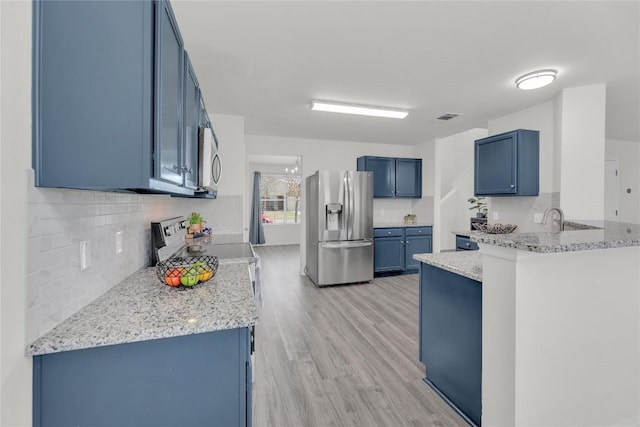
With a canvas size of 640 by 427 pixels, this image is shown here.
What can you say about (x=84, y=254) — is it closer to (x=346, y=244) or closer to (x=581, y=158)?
(x=346, y=244)

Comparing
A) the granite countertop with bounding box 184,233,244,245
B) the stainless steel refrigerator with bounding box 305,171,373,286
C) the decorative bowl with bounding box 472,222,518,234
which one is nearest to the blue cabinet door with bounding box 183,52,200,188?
the granite countertop with bounding box 184,233,244,245

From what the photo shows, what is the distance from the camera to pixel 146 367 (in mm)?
1022

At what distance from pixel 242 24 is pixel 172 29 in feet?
2.54

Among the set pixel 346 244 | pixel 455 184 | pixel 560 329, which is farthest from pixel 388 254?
pixel 560 329

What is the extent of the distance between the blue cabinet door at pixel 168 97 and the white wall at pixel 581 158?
3463 mm

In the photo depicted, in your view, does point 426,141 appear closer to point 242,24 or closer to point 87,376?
point 242,24

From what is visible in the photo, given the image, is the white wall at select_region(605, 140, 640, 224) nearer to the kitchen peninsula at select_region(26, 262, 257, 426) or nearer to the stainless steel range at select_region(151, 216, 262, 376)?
the stainless steel range at select_region(151, 216, 262, 376)

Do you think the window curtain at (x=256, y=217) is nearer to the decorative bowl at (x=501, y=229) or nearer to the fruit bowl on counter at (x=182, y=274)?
the decorative bowl at (x=501, y=229)

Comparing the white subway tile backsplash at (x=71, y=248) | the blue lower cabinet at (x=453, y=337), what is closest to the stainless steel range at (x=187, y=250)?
the white subway tile backsplash at (x=71, y=248)

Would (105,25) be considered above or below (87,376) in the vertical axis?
above

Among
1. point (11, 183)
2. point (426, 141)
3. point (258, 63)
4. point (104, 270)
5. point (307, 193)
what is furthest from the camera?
point (426, 141)

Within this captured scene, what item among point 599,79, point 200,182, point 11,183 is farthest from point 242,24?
point 599,79

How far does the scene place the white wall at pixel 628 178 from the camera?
517cm

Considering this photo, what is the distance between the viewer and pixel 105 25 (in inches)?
37.1
